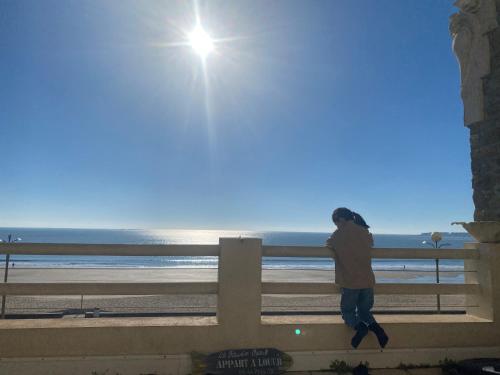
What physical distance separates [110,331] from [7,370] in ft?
3.30

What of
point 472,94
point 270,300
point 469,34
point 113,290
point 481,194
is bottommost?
point 270,300

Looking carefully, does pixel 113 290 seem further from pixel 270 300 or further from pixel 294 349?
pixel 270 300

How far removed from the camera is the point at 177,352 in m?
3.99

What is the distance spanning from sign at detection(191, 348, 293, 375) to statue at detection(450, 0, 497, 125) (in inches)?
168

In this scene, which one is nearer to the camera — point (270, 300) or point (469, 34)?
point (469, 34)

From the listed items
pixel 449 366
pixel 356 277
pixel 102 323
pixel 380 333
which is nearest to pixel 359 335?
pixel 380 333

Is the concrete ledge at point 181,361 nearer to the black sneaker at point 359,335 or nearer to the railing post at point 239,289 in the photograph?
the black sneaker at point 359,335

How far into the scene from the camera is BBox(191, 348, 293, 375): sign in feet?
12.8

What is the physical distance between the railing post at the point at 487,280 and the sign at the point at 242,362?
2524 mm

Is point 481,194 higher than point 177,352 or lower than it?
higher

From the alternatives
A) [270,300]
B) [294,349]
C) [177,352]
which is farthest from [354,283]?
[270,300]

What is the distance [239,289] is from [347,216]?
1450 millimetres

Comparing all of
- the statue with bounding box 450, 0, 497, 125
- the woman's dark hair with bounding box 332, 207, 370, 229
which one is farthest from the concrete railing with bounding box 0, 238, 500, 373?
the statue with bounding box 450, 0, 497, 125

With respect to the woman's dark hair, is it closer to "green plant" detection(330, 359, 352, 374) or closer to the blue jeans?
the blue jeans
